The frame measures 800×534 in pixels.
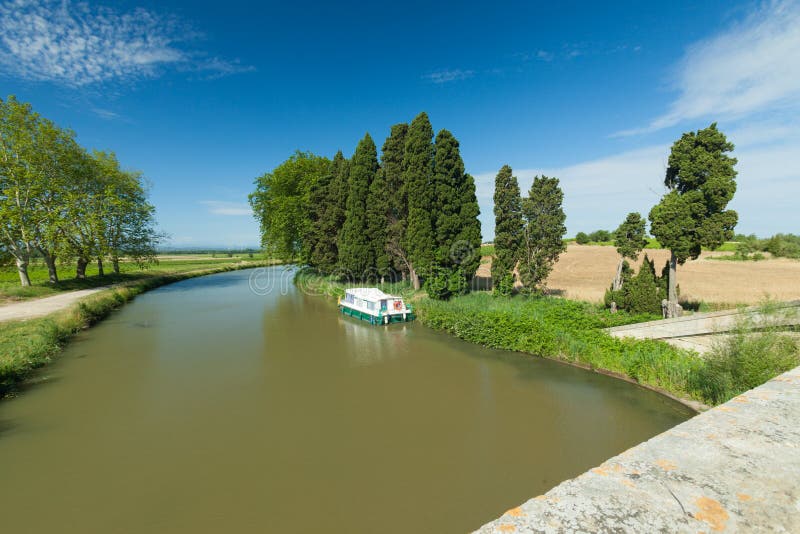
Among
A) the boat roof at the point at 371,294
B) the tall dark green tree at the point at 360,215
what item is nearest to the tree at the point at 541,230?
the boat roof at the point at 371,294

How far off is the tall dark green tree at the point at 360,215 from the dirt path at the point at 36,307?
19625 millimetres

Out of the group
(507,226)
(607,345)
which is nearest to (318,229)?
(507,226)

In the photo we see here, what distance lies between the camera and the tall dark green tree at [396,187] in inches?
1038

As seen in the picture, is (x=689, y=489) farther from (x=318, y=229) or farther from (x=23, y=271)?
(x=23, y=271)

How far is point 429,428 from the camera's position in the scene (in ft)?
30.7

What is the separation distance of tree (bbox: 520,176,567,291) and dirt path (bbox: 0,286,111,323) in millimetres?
28386

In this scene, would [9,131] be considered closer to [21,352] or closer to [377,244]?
[21,352]

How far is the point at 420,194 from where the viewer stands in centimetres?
2350

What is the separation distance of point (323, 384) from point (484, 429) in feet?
20.0

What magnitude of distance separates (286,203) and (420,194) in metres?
22.4

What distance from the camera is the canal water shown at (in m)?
6.56

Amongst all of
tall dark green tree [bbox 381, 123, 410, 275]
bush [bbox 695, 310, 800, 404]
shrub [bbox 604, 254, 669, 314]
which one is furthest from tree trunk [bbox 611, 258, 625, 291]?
tall dark green tree [bbox 381, 123, 410, 275]

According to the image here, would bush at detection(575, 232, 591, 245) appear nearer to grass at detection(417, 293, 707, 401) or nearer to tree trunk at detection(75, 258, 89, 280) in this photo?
grass at detection(417, 293, 707, 401)

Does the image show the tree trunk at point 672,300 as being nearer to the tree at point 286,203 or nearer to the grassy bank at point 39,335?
the grassy bank at point 39,335
